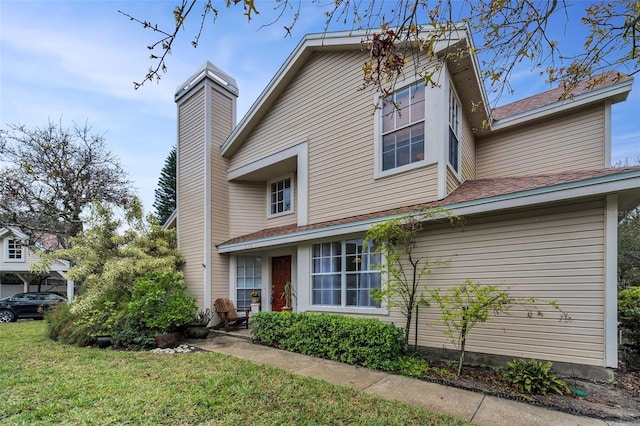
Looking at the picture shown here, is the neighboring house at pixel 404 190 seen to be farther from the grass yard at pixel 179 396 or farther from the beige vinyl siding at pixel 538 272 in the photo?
the grass yard at pixel 179 396

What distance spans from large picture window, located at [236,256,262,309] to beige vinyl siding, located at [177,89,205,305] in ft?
3.82

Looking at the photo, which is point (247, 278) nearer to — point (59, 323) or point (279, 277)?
point (279, 277)

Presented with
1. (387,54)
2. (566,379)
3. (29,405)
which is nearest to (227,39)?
(387,54)

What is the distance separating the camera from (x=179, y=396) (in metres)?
4.10

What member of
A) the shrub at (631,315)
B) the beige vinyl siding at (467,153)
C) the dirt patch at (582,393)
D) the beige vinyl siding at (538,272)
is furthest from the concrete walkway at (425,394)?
the beige vinyl siding at (467,153)

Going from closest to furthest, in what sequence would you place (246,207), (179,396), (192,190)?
(179,396)
(192,190)
(246,207)

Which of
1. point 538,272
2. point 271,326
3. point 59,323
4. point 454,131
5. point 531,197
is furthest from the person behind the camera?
point 59,323

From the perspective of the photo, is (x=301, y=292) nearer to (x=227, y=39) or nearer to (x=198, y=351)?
(x=198, y=351)

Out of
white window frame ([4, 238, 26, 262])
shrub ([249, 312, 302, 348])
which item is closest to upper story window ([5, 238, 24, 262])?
white window frame ([4, 238, 26, 262])

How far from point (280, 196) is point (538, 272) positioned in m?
7.66

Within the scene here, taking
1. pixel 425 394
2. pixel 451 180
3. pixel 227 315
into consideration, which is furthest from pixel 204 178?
pixel 425 394

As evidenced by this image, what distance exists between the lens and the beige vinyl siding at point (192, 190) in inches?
390

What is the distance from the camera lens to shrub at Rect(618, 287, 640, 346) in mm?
5891

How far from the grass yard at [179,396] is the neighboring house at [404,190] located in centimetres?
260
